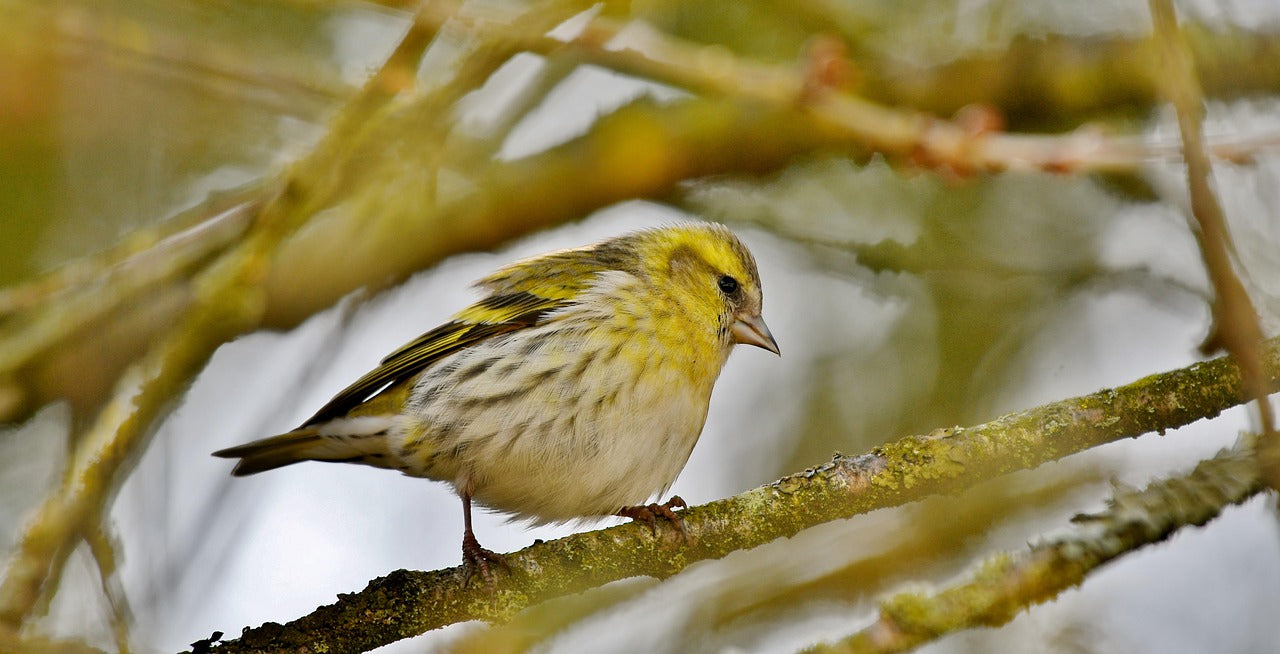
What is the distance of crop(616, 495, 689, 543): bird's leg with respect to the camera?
12.4 ft

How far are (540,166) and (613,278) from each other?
97 cm

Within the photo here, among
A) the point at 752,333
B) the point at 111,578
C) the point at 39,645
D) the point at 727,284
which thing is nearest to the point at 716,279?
the point at 727,284

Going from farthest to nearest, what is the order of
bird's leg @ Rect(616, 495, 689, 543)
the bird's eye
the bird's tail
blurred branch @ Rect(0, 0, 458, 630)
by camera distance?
the bird's eye < the bird's tail < bird's leg @ Rect(616, 495, 689, 543) < blurred branch @ Rect(0, 0, 458, 630)

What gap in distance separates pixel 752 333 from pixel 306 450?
194cm

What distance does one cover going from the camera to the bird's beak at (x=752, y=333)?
16.8 feet

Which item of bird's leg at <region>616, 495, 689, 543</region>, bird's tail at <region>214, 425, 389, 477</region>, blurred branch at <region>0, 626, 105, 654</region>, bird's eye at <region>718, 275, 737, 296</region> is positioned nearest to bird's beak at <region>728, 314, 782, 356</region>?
bird's eye at <region>718, 275, 737, 296</region>

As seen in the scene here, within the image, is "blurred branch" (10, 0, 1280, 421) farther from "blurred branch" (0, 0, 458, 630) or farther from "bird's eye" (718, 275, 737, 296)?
"bird's eye" (718, 275, 737, 296)

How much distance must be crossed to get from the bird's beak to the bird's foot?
1.80m

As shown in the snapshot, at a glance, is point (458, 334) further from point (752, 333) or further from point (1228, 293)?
point (1228, 293)

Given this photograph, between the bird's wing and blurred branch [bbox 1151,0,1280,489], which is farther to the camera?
the bird's wing

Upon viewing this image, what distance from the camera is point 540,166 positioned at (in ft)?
18.7

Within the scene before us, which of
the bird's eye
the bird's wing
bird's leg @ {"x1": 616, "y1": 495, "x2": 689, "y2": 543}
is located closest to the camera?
bird's leg @ {"x1": 616, "y1": 495, "x2": 689, "y2": 543}

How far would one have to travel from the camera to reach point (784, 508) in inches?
142

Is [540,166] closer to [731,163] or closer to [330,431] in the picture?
[731,163]
